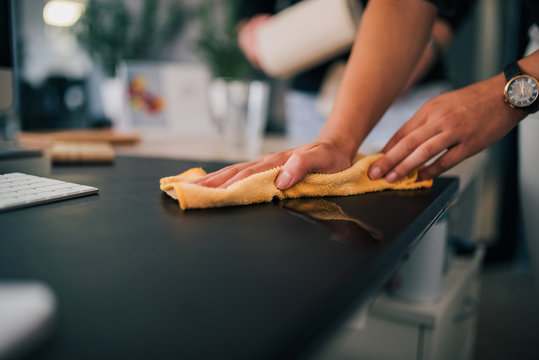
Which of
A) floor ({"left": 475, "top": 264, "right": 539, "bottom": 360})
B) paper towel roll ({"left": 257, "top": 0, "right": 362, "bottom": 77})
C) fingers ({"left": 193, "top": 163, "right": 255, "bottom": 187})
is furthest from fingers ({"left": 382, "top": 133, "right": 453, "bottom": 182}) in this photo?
floor ({"left": 475, "top": 264, "right": 539, "bottom": 360})

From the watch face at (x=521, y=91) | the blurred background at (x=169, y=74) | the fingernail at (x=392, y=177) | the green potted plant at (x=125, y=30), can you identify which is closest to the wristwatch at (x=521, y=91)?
the watch face at (x=521, y=91)

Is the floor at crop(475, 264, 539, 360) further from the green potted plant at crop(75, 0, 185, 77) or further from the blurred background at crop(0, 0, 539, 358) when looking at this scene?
the green potted plant at crop(75, 0, 185, 77)

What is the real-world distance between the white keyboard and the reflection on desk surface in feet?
0.79

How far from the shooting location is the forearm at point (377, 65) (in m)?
0.62

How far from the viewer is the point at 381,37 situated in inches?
26.3

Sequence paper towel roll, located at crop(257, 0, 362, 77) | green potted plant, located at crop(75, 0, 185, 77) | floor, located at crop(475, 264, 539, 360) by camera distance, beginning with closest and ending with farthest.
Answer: paper towel roll, located at crop(257, 0, 362, 77) < floor, located at crop(475, 264, 539, 360) < green potted plant, located at crop(75, 0, 185, 77)

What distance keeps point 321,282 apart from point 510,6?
7.49 ft

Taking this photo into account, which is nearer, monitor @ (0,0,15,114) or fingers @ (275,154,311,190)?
fingers @ (275,154,311,190)

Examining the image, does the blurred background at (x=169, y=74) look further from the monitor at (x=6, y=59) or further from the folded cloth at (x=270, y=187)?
the folded cloth at (x=270, y=187)

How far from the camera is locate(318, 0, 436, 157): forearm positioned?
0.62 meters

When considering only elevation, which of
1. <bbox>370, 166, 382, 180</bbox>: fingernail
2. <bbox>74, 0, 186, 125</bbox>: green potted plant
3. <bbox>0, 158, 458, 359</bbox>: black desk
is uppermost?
<bbox>74, 0, 186, 125</bbox>: green potted plant

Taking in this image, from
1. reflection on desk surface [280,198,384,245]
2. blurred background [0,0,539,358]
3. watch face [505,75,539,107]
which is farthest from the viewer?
blurred background [0,0,539,358]

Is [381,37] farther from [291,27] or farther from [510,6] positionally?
[510,6]

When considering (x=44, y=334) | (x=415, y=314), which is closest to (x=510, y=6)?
(x=415, y=314)
